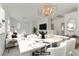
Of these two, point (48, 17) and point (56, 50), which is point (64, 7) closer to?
point (48, 17)

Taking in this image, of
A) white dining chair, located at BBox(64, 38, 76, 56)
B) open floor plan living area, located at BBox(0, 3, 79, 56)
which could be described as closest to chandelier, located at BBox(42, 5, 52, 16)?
open floor plan living area, located at BBox(0, 3, 79, 56)

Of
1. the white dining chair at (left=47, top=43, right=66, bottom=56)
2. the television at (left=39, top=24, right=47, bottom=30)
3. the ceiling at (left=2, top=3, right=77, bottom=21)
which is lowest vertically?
the white dining chair at (left=47, top=43, right=66, bottom=56)

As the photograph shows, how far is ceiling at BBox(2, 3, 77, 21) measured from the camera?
2094 mm

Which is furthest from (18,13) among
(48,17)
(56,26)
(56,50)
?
(56,50)

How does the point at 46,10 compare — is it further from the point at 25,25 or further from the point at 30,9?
the point at 25,25

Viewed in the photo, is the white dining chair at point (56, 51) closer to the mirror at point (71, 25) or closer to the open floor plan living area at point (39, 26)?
the open floor plan living area at point (39, 26)

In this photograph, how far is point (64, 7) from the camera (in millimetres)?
2143

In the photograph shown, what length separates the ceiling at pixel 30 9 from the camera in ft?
6.87

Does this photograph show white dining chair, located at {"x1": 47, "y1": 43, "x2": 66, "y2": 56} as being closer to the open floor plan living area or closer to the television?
the open floor plan living area

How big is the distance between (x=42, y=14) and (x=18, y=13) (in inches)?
20.4

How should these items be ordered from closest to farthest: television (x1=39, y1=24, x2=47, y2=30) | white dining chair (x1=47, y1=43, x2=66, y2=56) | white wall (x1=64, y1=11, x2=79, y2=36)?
white dining chair (x1=47, y1=43, x2=66, y2=56) < white wall (x1=64, y1=11, x2=79, y2=36) < television (x1=39, y1=24, x2=47, y2=30)

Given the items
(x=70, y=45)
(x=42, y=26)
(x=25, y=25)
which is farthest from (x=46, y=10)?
(x=70, y=45)

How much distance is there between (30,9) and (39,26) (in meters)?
0.41

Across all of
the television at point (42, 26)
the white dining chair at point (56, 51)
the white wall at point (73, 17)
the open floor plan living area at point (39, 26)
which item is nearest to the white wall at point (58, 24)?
the open floor plan living area at point (39, 26)
